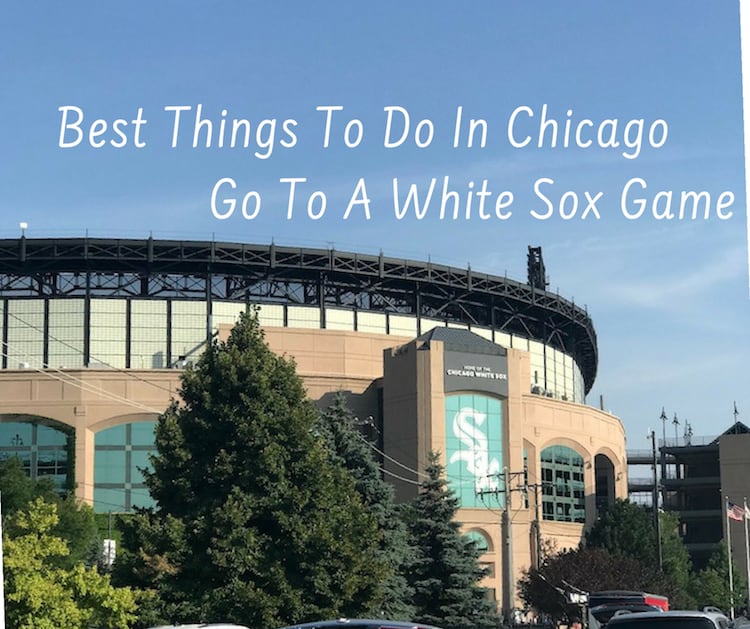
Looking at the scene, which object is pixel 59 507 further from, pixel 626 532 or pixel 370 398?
pixel 626 532

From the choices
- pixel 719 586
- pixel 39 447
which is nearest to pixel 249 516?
pixel 39 447

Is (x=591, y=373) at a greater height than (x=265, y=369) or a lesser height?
greater

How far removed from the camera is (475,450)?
305ft

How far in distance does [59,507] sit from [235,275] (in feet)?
107

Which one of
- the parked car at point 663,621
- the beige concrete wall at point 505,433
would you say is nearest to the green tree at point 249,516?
the parked car at point 663,621

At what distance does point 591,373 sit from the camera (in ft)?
443

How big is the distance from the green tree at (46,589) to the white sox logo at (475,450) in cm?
6298

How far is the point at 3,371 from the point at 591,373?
62964 millimetres

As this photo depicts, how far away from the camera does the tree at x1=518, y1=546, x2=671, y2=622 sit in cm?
6950

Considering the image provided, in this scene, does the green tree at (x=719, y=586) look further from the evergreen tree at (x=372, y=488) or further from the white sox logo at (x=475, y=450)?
the evergreen tree at (x=372, y=488)

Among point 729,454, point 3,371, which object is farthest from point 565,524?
point 729,454

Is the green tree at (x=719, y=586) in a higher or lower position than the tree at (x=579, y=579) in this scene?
lower

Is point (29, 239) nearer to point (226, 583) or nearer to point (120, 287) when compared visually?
point (120, 287)

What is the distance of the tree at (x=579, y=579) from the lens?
228 ft
